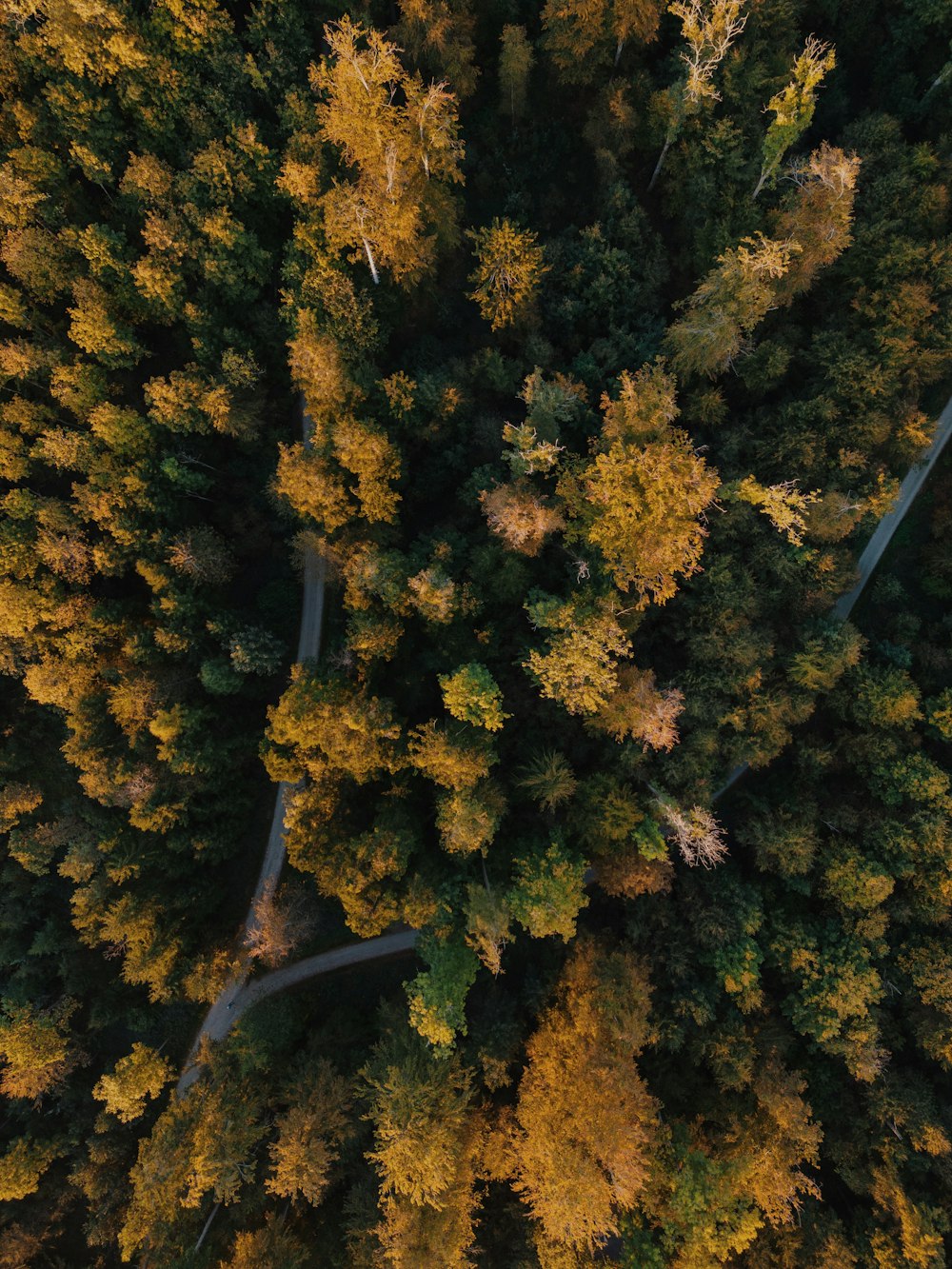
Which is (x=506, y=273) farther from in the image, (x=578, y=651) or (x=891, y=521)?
(x=891, y=521)

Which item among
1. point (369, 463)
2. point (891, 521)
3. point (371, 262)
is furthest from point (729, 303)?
point (891, 521)

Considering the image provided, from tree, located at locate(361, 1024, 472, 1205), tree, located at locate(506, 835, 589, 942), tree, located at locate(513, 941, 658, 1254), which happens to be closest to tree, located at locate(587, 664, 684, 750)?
tree, located at locate(506, 835, 589, 942)

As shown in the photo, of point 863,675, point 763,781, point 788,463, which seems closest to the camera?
point 788,463

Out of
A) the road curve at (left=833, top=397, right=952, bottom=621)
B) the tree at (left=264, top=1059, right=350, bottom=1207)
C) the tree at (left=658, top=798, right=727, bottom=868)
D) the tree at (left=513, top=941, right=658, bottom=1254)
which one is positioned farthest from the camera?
the road curve at (left=833, top=397, right=952, bottom=621)

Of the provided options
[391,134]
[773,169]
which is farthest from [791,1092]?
[391,134]

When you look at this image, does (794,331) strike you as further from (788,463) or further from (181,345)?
(181,345)

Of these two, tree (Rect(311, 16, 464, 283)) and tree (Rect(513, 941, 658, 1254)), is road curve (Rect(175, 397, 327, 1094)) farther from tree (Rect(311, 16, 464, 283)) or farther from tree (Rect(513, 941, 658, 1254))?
tree (Rect(513, 941, 658, 1254))
